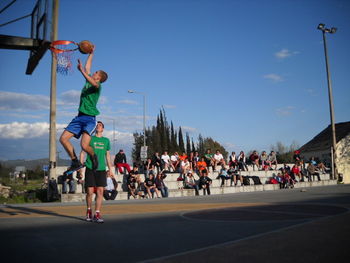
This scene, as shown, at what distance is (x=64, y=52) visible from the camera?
9320mm

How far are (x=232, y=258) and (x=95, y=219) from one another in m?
3.53

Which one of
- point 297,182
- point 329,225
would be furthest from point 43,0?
point 297,182

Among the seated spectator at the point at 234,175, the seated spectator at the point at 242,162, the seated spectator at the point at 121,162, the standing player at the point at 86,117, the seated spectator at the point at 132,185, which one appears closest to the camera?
the standing player at the point at 86,117

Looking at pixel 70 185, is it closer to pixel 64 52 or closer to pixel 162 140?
pixel 64 52

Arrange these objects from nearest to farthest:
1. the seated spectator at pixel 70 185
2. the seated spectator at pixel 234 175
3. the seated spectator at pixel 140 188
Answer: the seated spectator at pixel 70 185 → the seated spectator at pixel 140 188 → the seated spectator at pixel 234 175

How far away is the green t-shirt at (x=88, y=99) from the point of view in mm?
6531

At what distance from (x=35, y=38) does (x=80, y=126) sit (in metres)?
5.78

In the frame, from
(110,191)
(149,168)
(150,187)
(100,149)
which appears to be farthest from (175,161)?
(100,149)

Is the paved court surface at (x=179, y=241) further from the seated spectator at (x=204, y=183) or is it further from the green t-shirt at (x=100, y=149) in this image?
the seated spectator at (x=204, y=183)

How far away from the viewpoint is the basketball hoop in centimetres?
882

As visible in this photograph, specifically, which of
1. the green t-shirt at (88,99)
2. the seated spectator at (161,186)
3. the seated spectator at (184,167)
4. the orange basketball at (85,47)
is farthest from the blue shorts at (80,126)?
the seated spectator at (184,167)

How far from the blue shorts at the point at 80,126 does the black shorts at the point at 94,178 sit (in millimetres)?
718

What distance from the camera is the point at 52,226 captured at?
18.4 ft

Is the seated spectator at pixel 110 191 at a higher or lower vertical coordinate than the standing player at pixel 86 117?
lower
